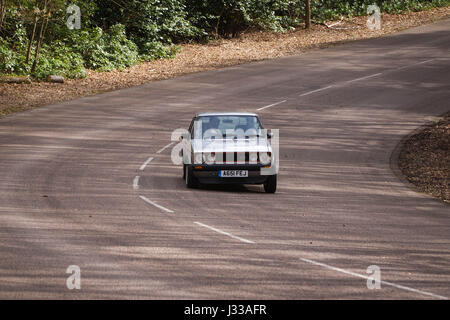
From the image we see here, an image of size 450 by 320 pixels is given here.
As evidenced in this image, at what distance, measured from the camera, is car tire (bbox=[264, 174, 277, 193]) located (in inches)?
628

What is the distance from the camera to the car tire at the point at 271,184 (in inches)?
628

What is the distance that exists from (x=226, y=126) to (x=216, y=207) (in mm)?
3147

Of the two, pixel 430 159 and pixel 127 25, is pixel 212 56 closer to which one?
pixel 127 25

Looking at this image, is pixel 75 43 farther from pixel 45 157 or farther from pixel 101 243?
pixel 101 243

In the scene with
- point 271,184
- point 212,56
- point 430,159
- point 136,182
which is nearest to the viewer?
point 271,184

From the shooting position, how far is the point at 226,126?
17.1m

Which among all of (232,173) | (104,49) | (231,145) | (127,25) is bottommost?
(232,173)

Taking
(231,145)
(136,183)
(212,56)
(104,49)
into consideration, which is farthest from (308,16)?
(136,183)

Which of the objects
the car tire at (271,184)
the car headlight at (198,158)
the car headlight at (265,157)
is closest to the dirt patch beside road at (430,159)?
the car tire at (271,184)

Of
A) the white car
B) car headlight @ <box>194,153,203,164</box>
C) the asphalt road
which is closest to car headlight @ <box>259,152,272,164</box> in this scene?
the white car

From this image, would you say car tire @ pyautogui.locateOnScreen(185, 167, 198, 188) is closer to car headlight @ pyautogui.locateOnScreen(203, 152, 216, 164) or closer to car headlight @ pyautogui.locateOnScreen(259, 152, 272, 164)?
car headlight @ pyautogui.locateOnScreen(203, 152, 216, 164)

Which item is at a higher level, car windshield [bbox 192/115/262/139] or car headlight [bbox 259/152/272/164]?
car windshield [bbox 192/115/262/139]

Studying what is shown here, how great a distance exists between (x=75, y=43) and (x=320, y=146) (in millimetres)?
17917

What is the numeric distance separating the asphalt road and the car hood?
100 centimetres
